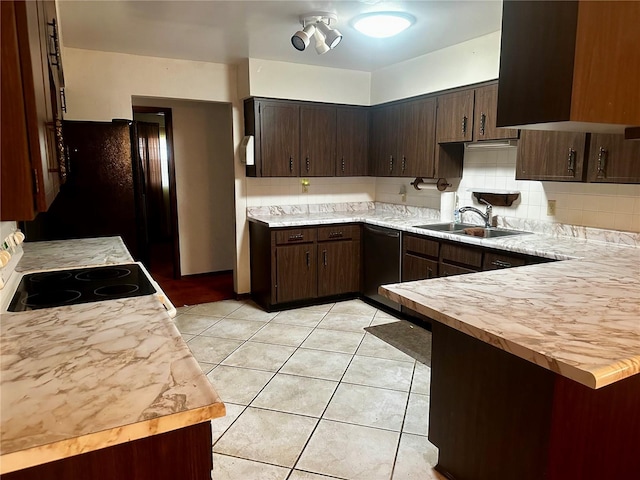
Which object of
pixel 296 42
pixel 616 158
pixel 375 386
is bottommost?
pixel 375 386

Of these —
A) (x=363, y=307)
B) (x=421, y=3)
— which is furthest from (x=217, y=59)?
(x=363, y=307)

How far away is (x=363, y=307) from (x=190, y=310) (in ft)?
5.78

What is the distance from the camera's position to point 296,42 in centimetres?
305

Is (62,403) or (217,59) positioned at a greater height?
(217,59)

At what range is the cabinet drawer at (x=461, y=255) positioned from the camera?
3234 mm

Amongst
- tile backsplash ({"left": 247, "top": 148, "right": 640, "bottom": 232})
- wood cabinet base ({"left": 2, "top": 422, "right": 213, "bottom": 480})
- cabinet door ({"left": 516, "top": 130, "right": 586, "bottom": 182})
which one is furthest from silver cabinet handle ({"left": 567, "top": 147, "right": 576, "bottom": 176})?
wood cabinet base ({"left": 2, "top": 422, "right": 213, "bottom": 480})

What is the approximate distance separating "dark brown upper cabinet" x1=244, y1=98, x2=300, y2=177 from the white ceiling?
467mm

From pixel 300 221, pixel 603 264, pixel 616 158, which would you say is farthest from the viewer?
pixel 300 221

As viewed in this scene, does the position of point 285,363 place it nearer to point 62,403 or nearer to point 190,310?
point 190,310

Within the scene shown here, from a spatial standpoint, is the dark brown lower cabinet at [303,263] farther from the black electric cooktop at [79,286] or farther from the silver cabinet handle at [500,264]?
the black electric cooktop at [79,286]

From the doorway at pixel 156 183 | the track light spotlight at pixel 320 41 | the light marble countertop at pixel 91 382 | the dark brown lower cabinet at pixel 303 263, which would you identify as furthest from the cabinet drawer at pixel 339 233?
the doorway at pixel 156 183

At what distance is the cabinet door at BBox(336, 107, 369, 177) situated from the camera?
474 cm

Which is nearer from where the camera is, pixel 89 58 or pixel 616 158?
pixel 616 158

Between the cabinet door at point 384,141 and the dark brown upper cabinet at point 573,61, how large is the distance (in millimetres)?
3183
